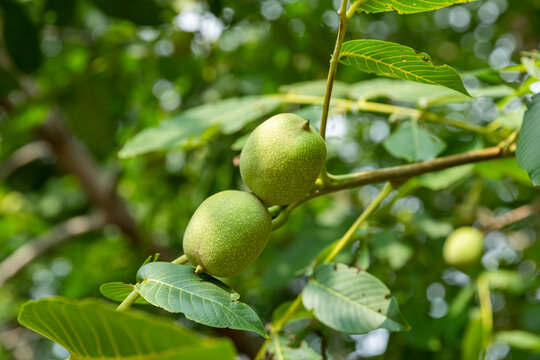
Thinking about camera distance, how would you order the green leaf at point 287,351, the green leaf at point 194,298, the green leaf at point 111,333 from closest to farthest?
1. the green leaf at point 111,333
2. the green leaf at point 194,298
3. the green leaf at point 287,351

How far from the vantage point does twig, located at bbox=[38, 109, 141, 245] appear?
3.08 meters

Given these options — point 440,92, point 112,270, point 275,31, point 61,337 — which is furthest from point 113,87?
point 61,337

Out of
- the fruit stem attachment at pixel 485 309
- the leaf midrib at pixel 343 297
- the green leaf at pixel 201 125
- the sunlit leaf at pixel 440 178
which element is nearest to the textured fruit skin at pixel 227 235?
the leaf midrib at pixel 343 297

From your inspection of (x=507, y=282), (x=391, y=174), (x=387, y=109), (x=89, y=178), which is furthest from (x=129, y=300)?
(x=89, y=178)

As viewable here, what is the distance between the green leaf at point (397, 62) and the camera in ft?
2.71

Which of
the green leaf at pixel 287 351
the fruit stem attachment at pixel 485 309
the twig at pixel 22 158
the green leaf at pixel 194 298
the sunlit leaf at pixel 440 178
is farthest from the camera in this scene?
the twig at pixel 22 158

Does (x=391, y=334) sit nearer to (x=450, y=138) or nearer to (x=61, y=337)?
(x=450, y=138)

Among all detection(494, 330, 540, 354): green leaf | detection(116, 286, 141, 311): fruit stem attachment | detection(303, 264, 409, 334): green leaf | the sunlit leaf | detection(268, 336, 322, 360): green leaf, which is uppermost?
detection(116, 286, 141, 311): fruit stem attachment

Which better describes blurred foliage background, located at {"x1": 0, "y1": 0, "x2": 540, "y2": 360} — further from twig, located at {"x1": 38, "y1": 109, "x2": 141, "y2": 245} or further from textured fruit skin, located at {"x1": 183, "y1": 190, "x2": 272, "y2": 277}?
textured fruit skin, located at {"x1": 183, "y1": 190, "x2": 272, "y2": 277}

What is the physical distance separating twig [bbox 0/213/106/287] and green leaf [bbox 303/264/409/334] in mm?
2395

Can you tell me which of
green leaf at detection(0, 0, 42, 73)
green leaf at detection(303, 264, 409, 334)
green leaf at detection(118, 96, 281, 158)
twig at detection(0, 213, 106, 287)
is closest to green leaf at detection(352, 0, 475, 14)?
green leaf at detection(303, 264, 409, 334)

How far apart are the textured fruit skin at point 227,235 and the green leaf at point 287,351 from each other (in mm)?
339

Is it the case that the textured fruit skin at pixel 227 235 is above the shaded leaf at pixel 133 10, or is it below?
below

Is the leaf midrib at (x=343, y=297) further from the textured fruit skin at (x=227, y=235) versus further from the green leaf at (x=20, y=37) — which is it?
the green leaf at (x=20, y=37)
